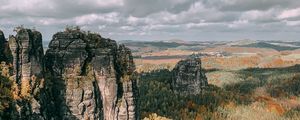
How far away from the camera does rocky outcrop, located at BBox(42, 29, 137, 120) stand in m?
130

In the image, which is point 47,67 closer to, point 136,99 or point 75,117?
point 75,117

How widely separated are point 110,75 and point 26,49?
95.6 ft

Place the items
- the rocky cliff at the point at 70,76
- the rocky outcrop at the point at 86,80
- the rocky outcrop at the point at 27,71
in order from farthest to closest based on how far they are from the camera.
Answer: the rocky outcrop at the point at 86,80
the rocky cliff at the point at 70,76
the rocky outcrop at the point at 27,71

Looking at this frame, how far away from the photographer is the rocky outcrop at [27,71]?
114 m

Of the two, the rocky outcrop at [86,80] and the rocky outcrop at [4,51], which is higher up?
the rocky outcrop at [4,51]

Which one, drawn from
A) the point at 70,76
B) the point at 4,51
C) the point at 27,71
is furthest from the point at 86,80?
the point at 4,51

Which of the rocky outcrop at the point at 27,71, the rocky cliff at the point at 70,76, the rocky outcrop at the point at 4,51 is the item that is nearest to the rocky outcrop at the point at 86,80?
the rocky cliff at the point at 70,76

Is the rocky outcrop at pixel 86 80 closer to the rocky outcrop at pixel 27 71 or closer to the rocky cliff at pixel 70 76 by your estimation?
the rocky cliff at pixel 70 76

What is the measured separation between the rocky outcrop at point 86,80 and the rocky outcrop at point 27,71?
791 centimetres

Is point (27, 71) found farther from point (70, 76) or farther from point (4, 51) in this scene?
point (70, 76)

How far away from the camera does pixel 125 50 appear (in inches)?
5704

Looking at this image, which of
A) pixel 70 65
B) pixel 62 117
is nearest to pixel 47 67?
pixel 70 65

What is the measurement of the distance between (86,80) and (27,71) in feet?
63.0

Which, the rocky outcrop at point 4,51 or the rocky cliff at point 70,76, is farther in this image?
the rocky cliff at point 70,76
